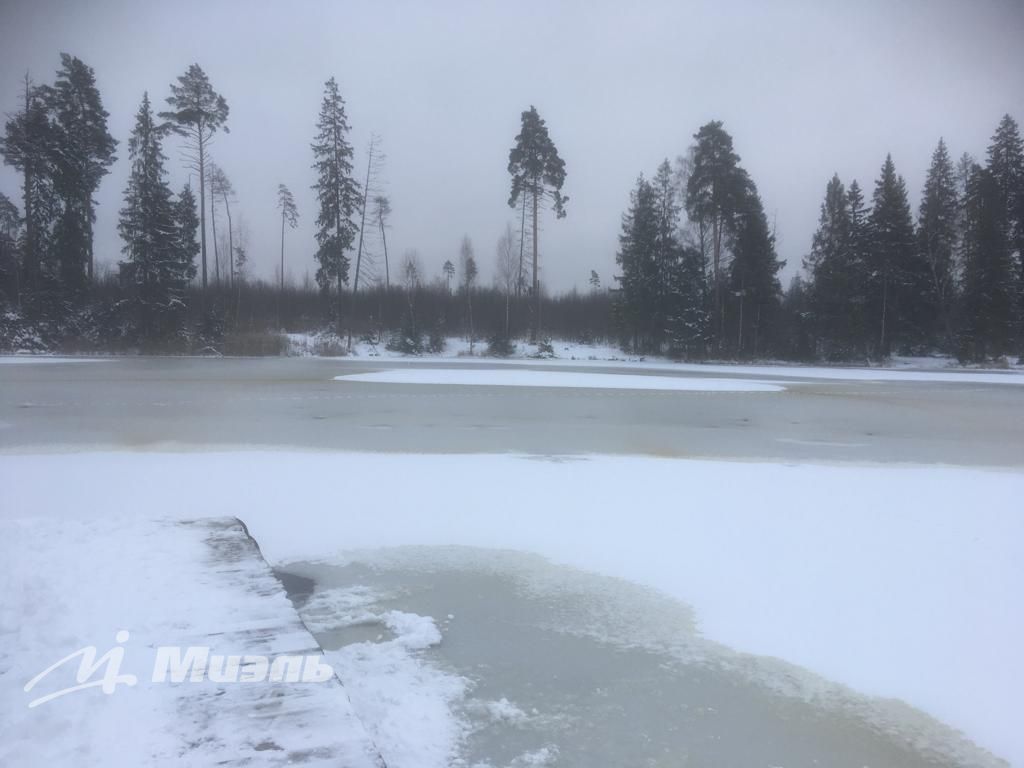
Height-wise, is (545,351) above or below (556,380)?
above

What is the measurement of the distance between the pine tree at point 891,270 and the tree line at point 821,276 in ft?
0.23

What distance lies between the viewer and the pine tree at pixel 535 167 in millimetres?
43969

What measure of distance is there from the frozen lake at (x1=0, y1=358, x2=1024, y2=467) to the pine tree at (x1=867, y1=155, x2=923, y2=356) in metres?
21.5

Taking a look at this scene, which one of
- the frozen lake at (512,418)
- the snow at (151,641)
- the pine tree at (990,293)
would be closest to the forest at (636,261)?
the pine tree at (990,293)

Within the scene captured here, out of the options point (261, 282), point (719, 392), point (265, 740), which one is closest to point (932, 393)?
point (719, 392)

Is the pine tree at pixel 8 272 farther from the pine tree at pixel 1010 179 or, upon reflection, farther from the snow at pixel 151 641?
the pine tree at pixel 1010 179

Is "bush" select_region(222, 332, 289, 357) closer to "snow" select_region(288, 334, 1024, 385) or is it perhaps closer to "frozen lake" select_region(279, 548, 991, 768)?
"snow" select_region(288, 334, 1024, 385)

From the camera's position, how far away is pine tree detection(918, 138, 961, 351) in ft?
153

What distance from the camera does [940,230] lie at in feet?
162

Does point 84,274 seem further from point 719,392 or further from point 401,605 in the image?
point 401,605

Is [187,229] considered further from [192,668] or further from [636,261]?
[192,668]

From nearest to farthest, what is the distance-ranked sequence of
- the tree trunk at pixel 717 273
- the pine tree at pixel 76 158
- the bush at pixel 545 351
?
the pine tree at pixel 76 158, the bush at pixel 545 351, the tree trunk at pixel 717 273

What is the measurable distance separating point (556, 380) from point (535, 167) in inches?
903

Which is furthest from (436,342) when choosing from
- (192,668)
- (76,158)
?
(192,668)
